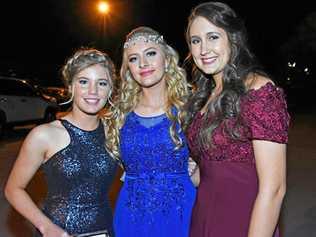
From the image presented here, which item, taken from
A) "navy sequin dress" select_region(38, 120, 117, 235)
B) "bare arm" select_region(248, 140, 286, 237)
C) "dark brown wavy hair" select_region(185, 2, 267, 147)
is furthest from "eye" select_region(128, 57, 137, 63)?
"bare arm" select_region(248, 140, 286, 237)

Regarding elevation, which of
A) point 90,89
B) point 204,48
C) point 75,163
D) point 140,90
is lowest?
point 75,163

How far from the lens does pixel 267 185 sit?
2.46m

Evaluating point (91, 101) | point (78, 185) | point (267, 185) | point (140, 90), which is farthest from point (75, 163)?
point (267, 185)

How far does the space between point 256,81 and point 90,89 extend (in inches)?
46.9

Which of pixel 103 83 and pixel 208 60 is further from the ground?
pixel 208 60

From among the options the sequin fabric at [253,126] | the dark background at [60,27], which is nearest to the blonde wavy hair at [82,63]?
the sequin fabric at [253,126]

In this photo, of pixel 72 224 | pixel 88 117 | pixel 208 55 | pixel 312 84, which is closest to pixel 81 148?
pixel 88 117

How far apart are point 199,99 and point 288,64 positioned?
60273 millimetres

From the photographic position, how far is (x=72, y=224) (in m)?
3.10

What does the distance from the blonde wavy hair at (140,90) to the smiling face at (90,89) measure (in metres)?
0.30

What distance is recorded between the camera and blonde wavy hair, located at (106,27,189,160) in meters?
3.48

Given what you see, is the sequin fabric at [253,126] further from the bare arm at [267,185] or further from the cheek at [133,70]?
the cheek at [133,70]

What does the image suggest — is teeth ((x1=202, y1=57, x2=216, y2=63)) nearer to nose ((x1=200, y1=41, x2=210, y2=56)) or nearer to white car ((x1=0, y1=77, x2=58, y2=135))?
nose ((x1=200, y1=41, x2=210, y2=56))

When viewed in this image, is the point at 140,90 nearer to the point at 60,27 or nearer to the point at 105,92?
the point at 105,92
